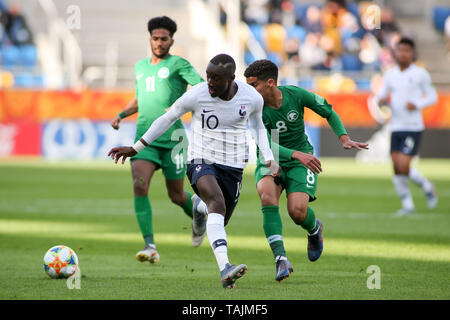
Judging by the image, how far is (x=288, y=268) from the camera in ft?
24.1

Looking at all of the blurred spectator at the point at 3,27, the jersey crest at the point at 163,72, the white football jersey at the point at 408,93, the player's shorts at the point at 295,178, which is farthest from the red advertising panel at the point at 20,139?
the player's shorts at the point at 295,178

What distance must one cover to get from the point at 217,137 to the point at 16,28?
79.6 ft

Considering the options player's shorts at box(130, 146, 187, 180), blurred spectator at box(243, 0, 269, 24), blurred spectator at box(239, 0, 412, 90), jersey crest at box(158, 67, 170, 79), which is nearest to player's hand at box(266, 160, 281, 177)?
player's shorts at box(130, 146, 187, 180)

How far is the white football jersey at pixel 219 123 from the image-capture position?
7223mm

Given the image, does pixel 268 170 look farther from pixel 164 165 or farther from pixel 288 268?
pixel 164 165

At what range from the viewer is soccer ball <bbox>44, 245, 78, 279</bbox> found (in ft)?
24.3

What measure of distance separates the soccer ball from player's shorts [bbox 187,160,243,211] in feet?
4.08

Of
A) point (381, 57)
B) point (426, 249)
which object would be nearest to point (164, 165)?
point (426, 249)

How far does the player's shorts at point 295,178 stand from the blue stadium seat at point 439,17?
2828 centimetres

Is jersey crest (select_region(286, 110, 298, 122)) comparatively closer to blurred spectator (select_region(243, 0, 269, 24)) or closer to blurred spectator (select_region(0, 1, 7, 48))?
blurred spectator (select_region(0, 1, 7, 48))

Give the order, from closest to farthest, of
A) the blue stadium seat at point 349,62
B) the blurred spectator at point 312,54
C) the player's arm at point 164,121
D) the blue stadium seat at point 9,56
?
the player's arm at point 164,121 < the blue stadium seat at point 9,56 < the blurred spectator at point 312,54 < the blue stadium seat at point 349,62

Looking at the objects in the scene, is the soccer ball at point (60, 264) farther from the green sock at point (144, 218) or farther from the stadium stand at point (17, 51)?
the stadium stand at point (17, 51)

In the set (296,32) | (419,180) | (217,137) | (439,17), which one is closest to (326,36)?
(296,32)

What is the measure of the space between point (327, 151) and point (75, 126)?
25.7 ft
